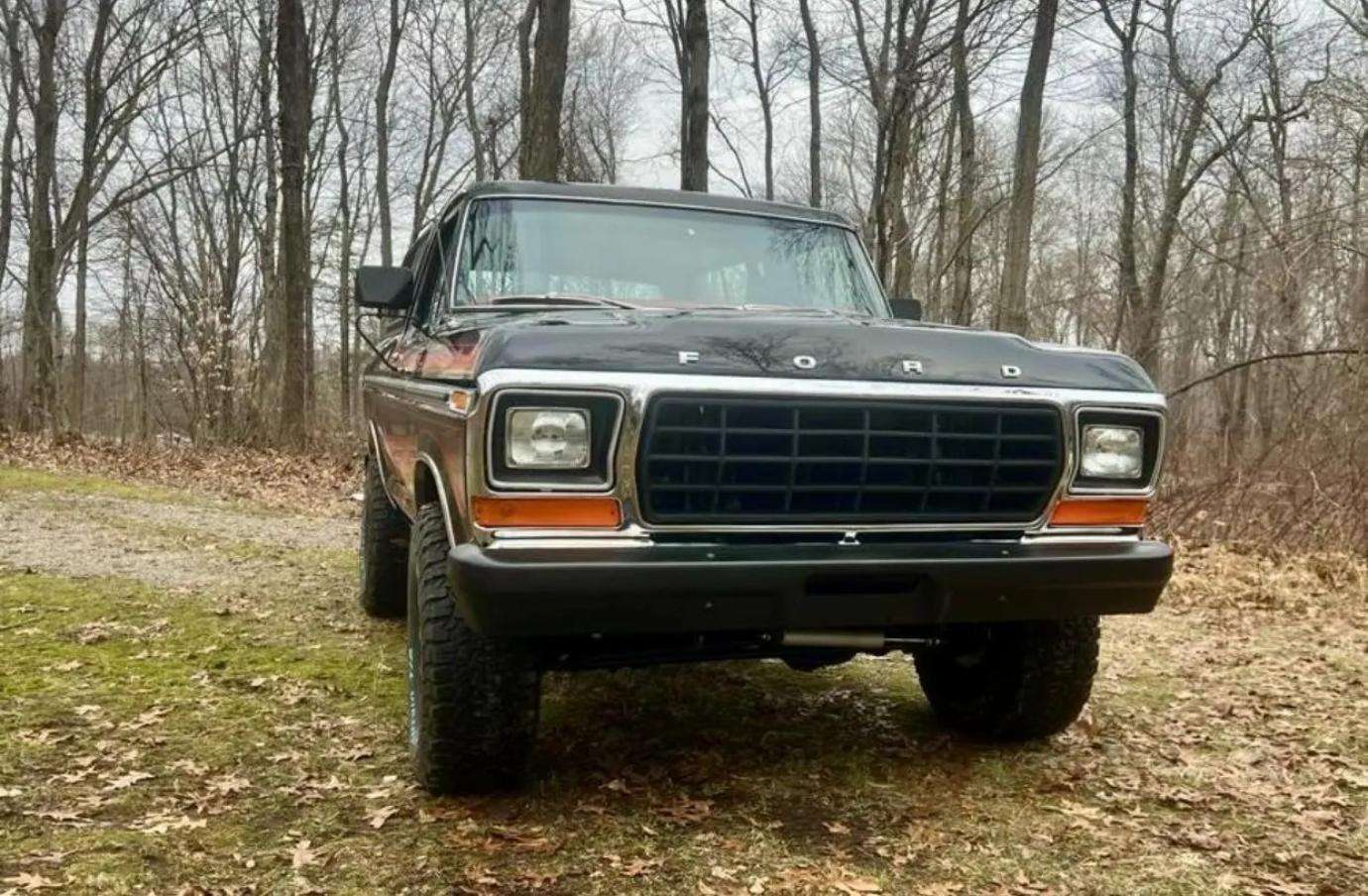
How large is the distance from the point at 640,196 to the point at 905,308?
1281mm

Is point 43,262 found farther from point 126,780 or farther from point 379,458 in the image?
point 126,780

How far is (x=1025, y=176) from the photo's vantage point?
12.4m

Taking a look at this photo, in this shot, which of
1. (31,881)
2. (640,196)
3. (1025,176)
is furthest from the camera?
(1025,176)

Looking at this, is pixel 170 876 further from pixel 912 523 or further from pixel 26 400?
pixel 26 400

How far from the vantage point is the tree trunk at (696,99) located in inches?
516

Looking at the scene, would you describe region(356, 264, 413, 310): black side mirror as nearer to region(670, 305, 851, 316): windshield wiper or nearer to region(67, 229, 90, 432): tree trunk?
region(670, 305, 851, 316): windshield wiper

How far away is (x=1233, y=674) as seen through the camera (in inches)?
195

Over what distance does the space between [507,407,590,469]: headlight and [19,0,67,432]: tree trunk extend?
15840mm

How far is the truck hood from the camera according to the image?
8.64ft

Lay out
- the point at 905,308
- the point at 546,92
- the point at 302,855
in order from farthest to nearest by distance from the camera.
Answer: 1. the point at 546,92
2. the point at 905,308
3. the point at 302,855

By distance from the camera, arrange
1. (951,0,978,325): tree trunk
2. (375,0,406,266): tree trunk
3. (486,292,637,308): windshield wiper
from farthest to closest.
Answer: (375,0,406,266): tree trunk < (951,0,978,325): tree trunk < (486,292,637,308): windshield wiper

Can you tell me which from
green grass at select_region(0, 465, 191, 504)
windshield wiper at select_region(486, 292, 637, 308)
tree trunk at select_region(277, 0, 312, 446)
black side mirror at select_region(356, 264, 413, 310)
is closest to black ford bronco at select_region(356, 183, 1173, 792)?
windshield wiper at select_region(486, 292, 637, 308)

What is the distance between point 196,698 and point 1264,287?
9939 mm

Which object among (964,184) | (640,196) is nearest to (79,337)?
(964,184)
